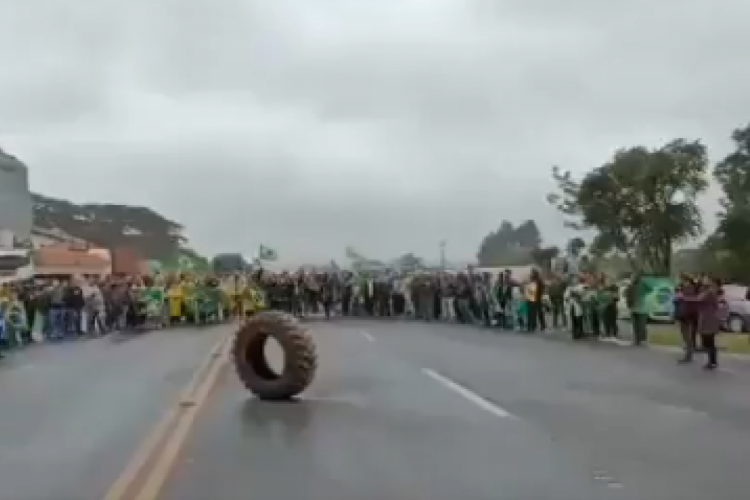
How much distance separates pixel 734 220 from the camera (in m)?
54.3

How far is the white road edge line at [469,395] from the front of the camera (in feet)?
53.8

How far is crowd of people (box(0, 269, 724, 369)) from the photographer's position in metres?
35.7

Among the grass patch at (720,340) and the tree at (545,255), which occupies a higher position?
the tree at (545,255)

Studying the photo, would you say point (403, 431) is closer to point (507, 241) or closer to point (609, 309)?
point (609, 309)

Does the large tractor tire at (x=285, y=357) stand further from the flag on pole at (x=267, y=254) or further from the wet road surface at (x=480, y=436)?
the flag on pole at (x=267, y=254)

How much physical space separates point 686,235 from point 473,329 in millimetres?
17557

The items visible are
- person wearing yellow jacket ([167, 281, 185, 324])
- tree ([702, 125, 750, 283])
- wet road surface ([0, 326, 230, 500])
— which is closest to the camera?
wet road surface ([0, 326, 230, 500])

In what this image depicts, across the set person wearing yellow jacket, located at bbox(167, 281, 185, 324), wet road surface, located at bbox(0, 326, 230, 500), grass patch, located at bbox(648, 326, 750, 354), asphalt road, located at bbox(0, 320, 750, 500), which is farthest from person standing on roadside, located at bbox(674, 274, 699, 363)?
person wearing yellow jacket, located at bbox(167, 281, 185, 324)

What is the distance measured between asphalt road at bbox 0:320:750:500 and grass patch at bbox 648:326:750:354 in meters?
4.28

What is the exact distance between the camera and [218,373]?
2258 cm

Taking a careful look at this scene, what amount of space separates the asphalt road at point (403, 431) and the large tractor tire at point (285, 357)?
42 cm

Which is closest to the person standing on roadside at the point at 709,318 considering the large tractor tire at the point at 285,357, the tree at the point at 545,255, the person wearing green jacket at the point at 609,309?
the large tractor tire at the point at 285,357

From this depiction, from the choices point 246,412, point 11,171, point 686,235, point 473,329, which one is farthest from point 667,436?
point 11,171

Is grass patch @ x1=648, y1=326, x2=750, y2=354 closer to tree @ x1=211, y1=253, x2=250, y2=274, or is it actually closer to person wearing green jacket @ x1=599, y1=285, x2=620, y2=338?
person wearing green jacket @ x1=599, y1=285, x2=620, y2=338
